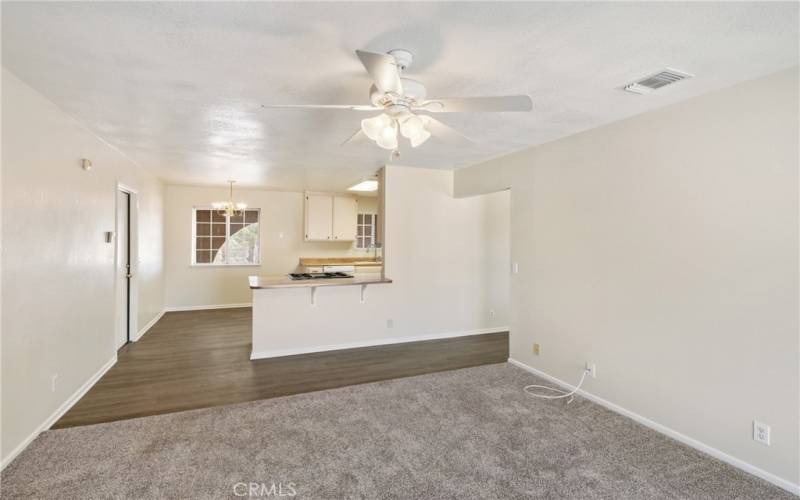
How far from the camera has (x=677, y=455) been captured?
2.45 metres

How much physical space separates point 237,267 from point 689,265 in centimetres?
728

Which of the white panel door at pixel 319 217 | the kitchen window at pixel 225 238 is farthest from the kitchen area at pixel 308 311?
the kitchen window at pixel 225 238

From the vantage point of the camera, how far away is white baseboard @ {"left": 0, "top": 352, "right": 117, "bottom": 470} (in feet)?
7.55

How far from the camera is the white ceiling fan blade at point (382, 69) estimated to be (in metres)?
1.52

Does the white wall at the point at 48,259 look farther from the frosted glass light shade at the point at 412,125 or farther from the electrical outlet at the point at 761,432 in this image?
the electrical outlet at the point at 761,432

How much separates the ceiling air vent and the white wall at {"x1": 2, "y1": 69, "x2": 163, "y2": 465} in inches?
148

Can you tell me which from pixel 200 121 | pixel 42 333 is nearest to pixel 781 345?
pixel 200 121

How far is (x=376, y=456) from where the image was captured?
7.93 ft

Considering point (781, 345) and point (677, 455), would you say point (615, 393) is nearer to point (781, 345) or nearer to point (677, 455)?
point (677, 455)

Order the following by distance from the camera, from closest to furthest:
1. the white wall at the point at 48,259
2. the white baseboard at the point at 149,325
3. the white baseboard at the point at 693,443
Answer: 1. the white baseboard at the point at 693,443
2. the white wall at the point at 48,259
3. the white baseboard at the point at 149,325

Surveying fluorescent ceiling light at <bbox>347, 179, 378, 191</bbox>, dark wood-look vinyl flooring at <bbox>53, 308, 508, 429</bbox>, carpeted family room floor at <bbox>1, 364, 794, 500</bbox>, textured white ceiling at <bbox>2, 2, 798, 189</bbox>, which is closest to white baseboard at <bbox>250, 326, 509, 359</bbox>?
dark wood-look vinyl flooring at <bbox>53, 308, 508, 429</bbox>

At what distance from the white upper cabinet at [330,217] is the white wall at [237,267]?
1.25 feet

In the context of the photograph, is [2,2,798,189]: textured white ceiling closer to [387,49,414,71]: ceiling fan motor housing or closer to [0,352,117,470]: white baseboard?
[387,49,414,71]: ceiling fan motor housing

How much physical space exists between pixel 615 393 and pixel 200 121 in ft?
13.3
